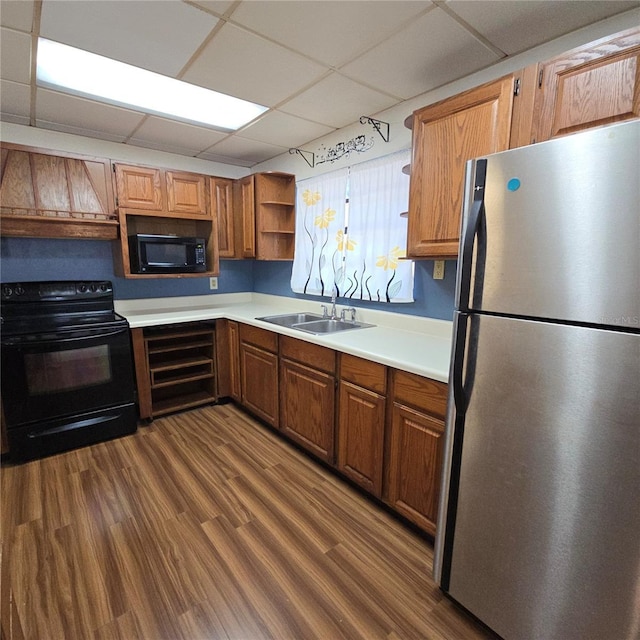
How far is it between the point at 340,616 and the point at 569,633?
0.75m

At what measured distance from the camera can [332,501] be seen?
1953 mm

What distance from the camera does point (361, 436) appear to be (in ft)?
6.26

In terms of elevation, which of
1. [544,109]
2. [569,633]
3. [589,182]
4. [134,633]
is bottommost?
[134,633]

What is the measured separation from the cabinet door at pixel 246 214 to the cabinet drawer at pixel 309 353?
1184 millimetres

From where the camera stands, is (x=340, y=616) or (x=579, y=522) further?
(x=340, y=616)

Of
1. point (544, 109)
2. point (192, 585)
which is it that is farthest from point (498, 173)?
point (192, 585)

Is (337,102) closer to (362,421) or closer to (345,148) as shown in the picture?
(345,148)

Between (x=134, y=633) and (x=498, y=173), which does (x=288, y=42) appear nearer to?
(x=498, y=173)

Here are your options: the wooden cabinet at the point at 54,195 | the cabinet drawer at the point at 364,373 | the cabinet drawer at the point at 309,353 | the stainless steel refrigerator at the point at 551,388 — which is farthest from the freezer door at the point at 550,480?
the wooden cabinet at the point at 54,195

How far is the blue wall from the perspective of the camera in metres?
2.19

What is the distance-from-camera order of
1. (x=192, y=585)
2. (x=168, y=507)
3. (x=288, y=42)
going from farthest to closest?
(x=168, y=507)
(x=288, y=42)
(x=192, y=585)

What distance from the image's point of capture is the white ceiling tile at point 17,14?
1346 mm

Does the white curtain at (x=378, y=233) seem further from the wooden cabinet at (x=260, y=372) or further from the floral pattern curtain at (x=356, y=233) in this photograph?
the wooden cabinet at (x=260, y=372)

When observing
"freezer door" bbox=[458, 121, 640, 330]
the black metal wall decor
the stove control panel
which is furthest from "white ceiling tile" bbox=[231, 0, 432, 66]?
the stove control panel
